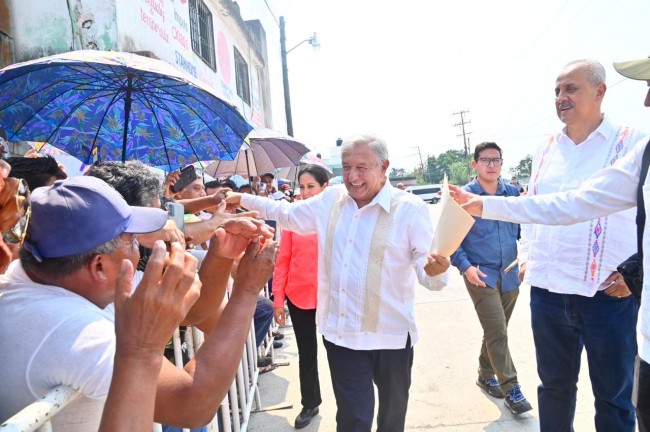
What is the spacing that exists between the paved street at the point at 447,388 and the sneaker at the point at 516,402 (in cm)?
5

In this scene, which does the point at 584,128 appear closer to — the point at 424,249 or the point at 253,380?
the point at 424,249

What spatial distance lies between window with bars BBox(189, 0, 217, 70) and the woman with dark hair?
667 cm

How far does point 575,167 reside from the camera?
2.48m

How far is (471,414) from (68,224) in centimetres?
317

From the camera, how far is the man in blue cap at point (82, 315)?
113 centimetres

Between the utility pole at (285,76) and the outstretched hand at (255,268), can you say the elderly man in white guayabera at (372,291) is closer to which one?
the outstretched hand at (255,268)

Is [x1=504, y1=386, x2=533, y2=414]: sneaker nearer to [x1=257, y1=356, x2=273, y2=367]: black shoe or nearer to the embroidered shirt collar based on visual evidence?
the embroidered shirt collar

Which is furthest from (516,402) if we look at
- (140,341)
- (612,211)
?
(140,341)

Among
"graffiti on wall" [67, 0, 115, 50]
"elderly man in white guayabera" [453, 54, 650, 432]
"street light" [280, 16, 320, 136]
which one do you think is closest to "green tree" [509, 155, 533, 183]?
"street light" [280, 16, 320, 136]

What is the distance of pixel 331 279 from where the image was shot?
8.49ft

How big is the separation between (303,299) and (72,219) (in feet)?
7.70

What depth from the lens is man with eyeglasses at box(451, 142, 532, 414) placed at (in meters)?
3.39

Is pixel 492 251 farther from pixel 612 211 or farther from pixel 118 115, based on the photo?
pixel 118 115

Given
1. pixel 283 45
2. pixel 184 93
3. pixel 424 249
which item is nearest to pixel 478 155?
pixel 424 249
